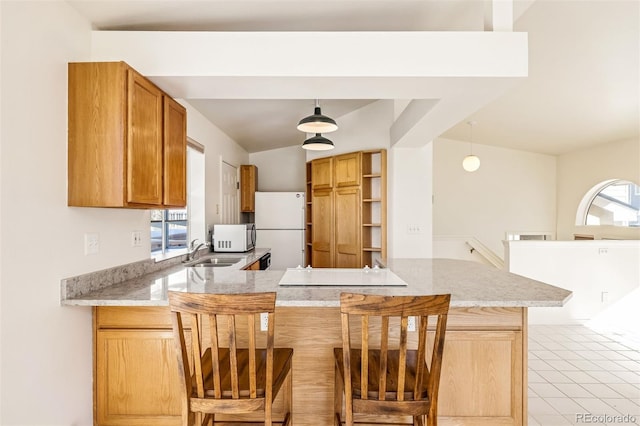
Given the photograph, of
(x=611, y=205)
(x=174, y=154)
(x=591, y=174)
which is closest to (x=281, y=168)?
(x=174, y=154)

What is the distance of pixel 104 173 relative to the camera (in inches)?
69.7

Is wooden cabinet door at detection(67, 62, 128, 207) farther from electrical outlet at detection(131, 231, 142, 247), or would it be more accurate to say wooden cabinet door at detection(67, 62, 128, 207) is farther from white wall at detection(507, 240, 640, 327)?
white wall at detection(507, 240, 640, 327)

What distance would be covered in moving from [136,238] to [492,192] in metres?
7.31

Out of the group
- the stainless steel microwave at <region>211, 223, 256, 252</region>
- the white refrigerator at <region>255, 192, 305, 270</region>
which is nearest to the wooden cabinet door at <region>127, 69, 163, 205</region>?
the stainless steel microwave at <region>211, 223, 256, 252</region>

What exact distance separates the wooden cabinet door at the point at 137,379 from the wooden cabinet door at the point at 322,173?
3.28m

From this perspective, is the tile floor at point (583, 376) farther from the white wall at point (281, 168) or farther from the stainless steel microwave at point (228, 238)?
the white wall at point (281, 168)

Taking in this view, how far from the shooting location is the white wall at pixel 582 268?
4250mm

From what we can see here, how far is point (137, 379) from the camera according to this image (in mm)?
1891

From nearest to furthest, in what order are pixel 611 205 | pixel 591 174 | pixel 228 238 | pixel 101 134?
pixel 101 134 < pixel 228 238 < pixel 611 205 < pixel 591 174

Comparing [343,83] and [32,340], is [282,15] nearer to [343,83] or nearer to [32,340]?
[343,83]

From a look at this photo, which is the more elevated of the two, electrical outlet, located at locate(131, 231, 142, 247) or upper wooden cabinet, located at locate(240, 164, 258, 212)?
upper wooden cabinet, located at locate(240, 164, 258, 212)

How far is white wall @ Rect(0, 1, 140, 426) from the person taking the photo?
143cm

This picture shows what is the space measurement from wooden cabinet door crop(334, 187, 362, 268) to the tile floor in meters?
2.11

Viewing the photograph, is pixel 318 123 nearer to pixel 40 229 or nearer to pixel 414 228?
pixel 414 228
